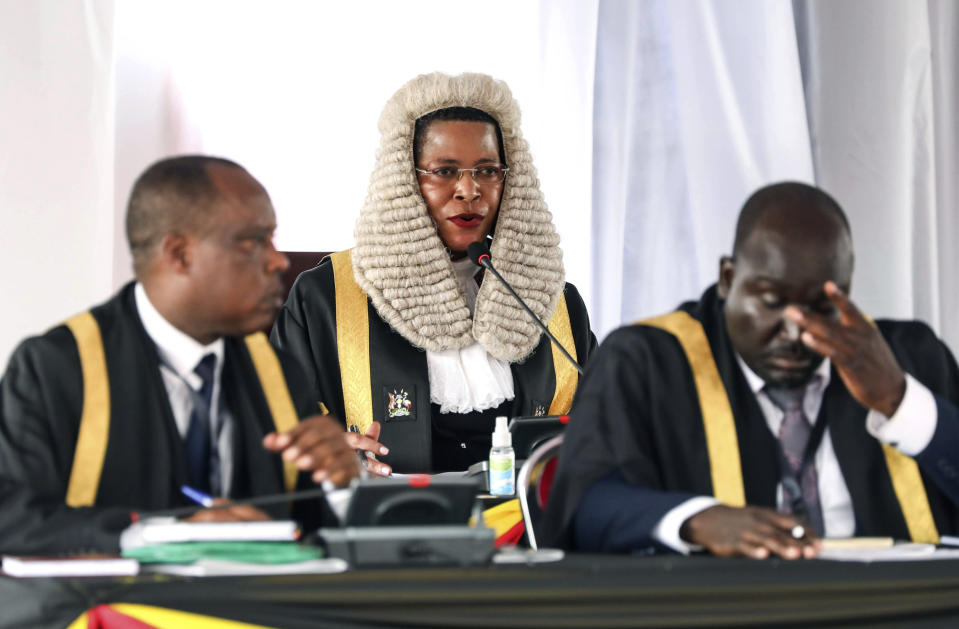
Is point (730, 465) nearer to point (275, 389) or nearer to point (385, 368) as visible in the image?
point (275, 389)

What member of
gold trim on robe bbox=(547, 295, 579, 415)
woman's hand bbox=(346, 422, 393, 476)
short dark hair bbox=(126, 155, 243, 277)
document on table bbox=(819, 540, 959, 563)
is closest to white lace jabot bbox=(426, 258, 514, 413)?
gold trim on robe bbox=(547, 295, 579, 415)

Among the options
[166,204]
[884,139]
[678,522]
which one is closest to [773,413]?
[678,522]

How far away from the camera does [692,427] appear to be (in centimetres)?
218

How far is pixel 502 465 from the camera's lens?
2.89 metres

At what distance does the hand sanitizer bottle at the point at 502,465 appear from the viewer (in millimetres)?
2895

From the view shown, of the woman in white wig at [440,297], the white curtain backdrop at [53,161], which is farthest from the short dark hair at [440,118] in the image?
the white curtain backdrop at [53,161]

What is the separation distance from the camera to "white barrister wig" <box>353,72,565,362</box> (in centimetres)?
361

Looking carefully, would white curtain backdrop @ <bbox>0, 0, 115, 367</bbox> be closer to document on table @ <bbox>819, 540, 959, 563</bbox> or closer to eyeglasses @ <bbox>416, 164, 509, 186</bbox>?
eyeglasses @ <bbox>416, 164, 509, 186</bbox>

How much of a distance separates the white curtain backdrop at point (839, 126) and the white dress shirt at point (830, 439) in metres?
2.13

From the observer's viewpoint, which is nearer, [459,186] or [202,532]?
[202,532]

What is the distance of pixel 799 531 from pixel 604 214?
299cm

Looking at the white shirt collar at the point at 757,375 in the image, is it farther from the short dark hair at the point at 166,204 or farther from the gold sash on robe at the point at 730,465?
the short dark hair at the point at 166,204

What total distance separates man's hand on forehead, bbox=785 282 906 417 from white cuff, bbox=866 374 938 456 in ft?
0.05

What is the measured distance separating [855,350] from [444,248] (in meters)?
1.85
